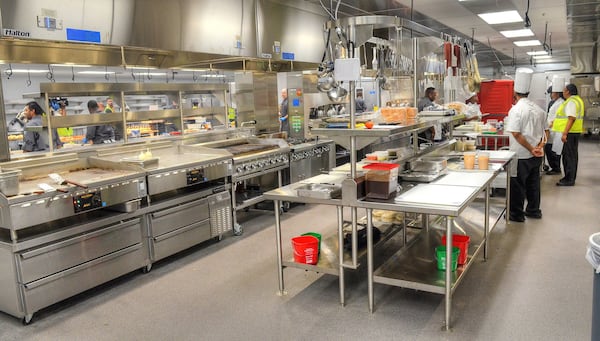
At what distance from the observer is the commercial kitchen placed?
9.59ft

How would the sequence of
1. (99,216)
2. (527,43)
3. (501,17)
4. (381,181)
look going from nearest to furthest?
(381,181) → (99,216) → (501,17) → (527,43)

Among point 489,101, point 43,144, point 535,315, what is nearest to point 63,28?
point 43,144

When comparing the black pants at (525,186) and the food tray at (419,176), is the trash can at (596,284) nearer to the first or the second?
the food tray at (419,176)

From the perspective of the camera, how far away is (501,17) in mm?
7570

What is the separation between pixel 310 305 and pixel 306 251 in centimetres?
36

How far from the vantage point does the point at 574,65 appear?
12.1 meters

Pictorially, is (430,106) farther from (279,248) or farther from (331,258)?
(279,248)

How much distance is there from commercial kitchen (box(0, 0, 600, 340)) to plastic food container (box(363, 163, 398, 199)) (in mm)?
14

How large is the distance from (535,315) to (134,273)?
9.82ft

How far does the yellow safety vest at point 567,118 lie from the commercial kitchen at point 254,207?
46.4 inches

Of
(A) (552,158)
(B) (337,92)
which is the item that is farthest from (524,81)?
(A) (552,158)

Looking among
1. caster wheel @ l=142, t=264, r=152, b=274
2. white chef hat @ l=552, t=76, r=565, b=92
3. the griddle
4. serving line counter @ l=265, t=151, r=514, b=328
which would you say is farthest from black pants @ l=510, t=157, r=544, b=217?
caster wheel @ l=142, t=264, r=152, b=274

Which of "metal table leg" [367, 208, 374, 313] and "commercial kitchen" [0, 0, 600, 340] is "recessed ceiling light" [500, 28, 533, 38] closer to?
"commercial kitchen" [0, 0, 600, 340]

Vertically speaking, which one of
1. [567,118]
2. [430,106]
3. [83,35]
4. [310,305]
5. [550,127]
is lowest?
[310,305]
